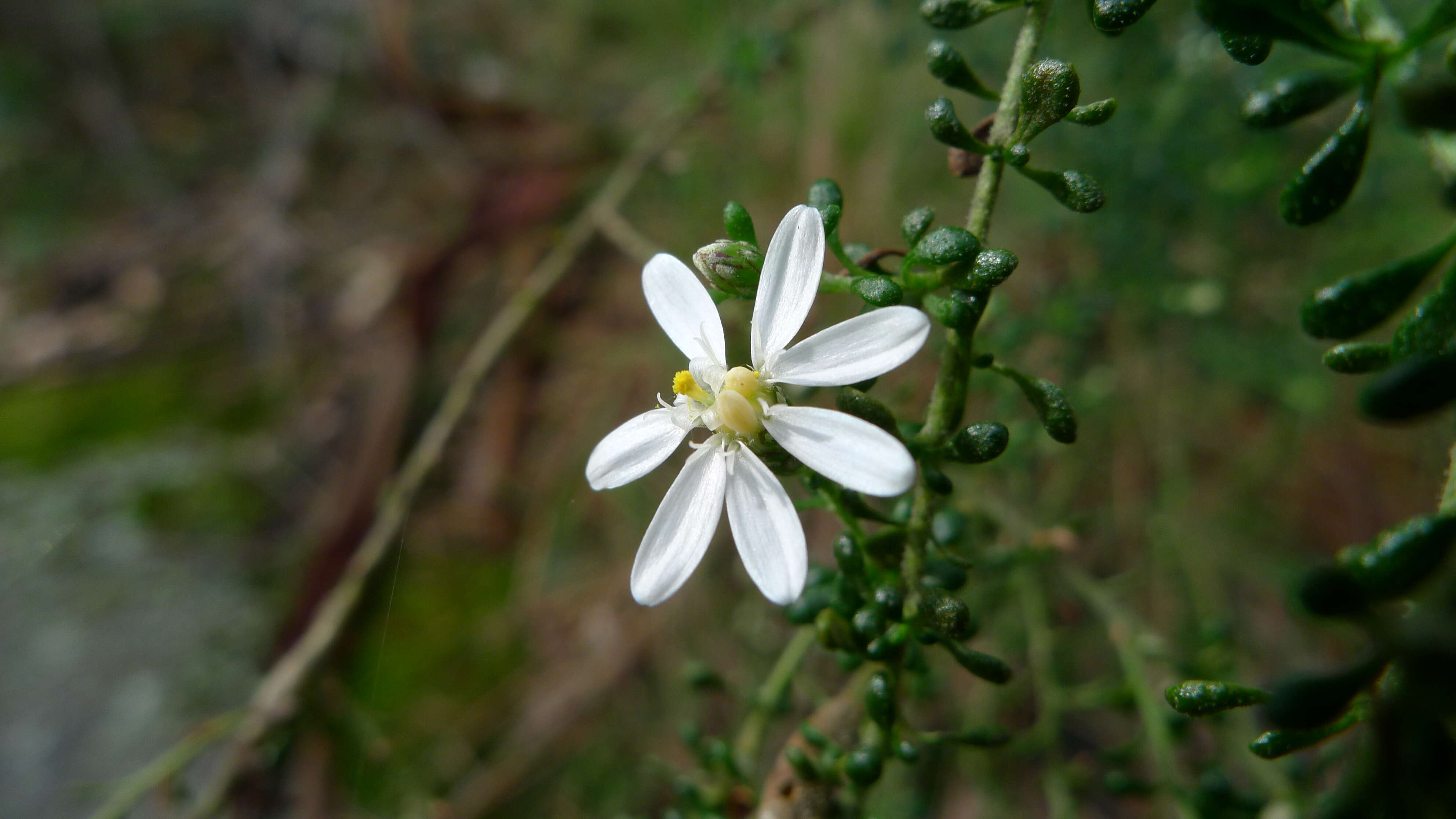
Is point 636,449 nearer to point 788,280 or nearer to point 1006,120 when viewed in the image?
point 788,280

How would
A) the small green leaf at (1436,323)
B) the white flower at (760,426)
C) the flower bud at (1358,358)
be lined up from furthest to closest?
the white flower at (760,426) < the flower bud at (1358,358) < the small green leaf at (1436,323)

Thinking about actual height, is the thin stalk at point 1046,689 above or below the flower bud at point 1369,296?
below

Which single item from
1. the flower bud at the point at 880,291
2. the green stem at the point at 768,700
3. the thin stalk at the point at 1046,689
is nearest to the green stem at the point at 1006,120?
the flower bud at the point at 880,291

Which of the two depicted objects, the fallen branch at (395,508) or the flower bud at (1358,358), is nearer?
the flower bud at (1358,358)

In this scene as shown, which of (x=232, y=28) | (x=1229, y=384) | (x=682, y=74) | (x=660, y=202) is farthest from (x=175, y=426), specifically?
(x=1229, y=384)

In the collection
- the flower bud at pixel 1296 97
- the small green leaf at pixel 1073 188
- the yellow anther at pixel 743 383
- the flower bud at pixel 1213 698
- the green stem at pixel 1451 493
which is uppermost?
the flower bud at pixel 1296 97

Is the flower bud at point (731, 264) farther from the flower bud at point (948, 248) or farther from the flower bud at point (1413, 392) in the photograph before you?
the flower bud at point (1413, 392)

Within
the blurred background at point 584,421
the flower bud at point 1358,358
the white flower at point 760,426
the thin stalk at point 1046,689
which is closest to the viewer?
the flower bud at point 1358,358

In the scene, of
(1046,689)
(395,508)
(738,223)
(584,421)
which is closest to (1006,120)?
(738,223)
